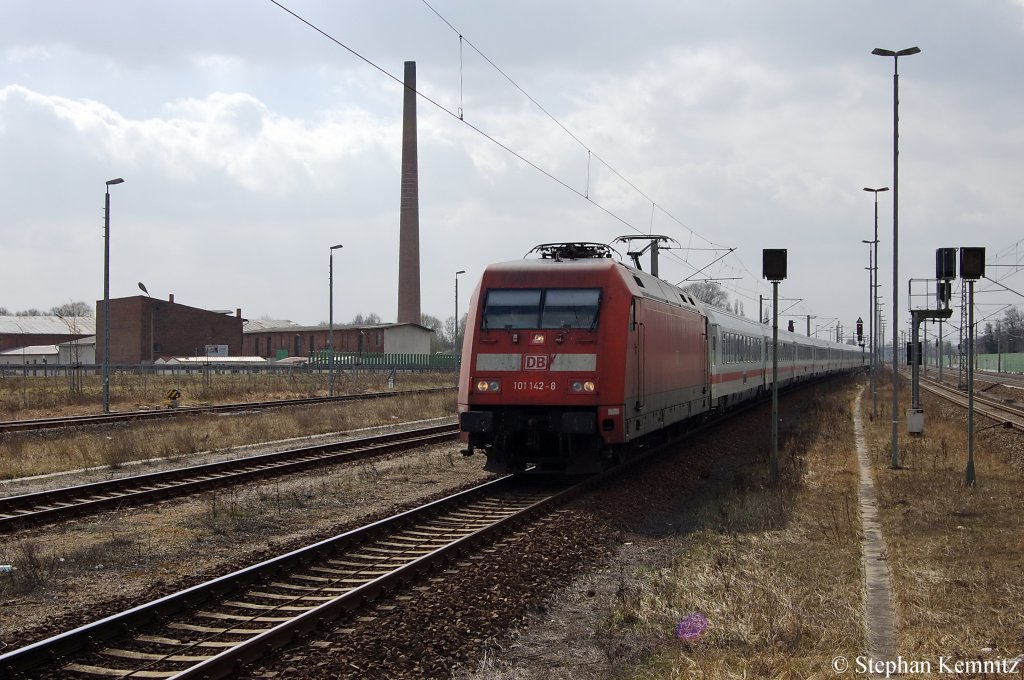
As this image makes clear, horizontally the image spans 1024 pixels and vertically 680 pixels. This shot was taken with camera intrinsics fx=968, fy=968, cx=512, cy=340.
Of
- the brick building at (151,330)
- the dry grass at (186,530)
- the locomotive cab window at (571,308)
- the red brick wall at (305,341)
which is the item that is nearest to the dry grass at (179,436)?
the dry grass at (186,530)

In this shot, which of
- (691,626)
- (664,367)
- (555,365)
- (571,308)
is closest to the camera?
(691,626)

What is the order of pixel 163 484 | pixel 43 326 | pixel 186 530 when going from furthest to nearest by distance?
pixel 43 326 < pixel 163 484 < pixel 186 530

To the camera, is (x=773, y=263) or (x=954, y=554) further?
(x=773, y=263)

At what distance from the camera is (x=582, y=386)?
45.4ft

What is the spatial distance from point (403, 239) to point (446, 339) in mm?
65937

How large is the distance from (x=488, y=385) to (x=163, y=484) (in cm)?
569

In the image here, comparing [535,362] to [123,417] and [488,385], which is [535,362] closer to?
[488,385]

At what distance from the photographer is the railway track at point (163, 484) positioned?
1270 cm

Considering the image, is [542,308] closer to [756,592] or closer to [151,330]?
[756,592]

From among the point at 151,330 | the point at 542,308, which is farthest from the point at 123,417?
the point at 151,330

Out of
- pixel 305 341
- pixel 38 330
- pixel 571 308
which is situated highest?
pixel 38 330

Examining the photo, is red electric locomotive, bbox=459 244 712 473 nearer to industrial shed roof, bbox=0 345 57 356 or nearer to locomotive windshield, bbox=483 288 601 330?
locomotive windshield, bbox=483 288 601 330

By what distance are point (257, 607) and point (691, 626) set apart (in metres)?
3.50

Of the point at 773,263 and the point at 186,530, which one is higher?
the point at 773,263
